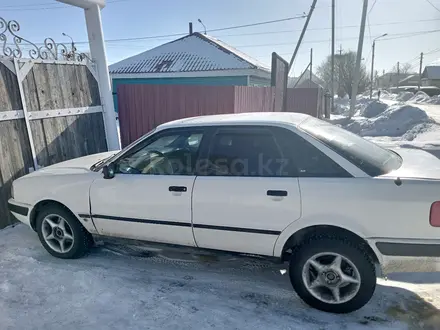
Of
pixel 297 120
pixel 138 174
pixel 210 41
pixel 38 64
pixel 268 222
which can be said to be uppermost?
pixel 210 41

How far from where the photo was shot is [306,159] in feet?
8.57

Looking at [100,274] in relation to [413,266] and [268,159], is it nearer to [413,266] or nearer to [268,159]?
[268,159]

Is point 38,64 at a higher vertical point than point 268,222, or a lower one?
higher

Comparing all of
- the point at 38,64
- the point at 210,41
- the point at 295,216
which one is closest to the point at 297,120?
the point at 295,216

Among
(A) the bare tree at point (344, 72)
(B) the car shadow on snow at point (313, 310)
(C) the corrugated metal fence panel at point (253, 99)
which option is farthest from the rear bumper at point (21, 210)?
(A) the bare tree at point (344, 72)

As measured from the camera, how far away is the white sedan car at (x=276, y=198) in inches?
94.1

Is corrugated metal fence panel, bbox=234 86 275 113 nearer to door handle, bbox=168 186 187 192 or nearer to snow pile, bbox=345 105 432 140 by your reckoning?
door handle, bbox=168 186 187 192

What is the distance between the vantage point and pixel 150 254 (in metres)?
3.68

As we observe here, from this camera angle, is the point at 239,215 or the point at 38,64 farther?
the point at 38,64

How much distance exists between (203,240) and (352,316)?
4.47 ft

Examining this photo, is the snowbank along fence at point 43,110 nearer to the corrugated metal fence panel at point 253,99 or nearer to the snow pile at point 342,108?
the corrugated metal fence panel at point 253,99

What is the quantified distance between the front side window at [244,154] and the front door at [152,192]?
0.20 m

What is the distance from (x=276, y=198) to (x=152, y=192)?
3.79ft

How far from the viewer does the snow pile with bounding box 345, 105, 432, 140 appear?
1423cm
